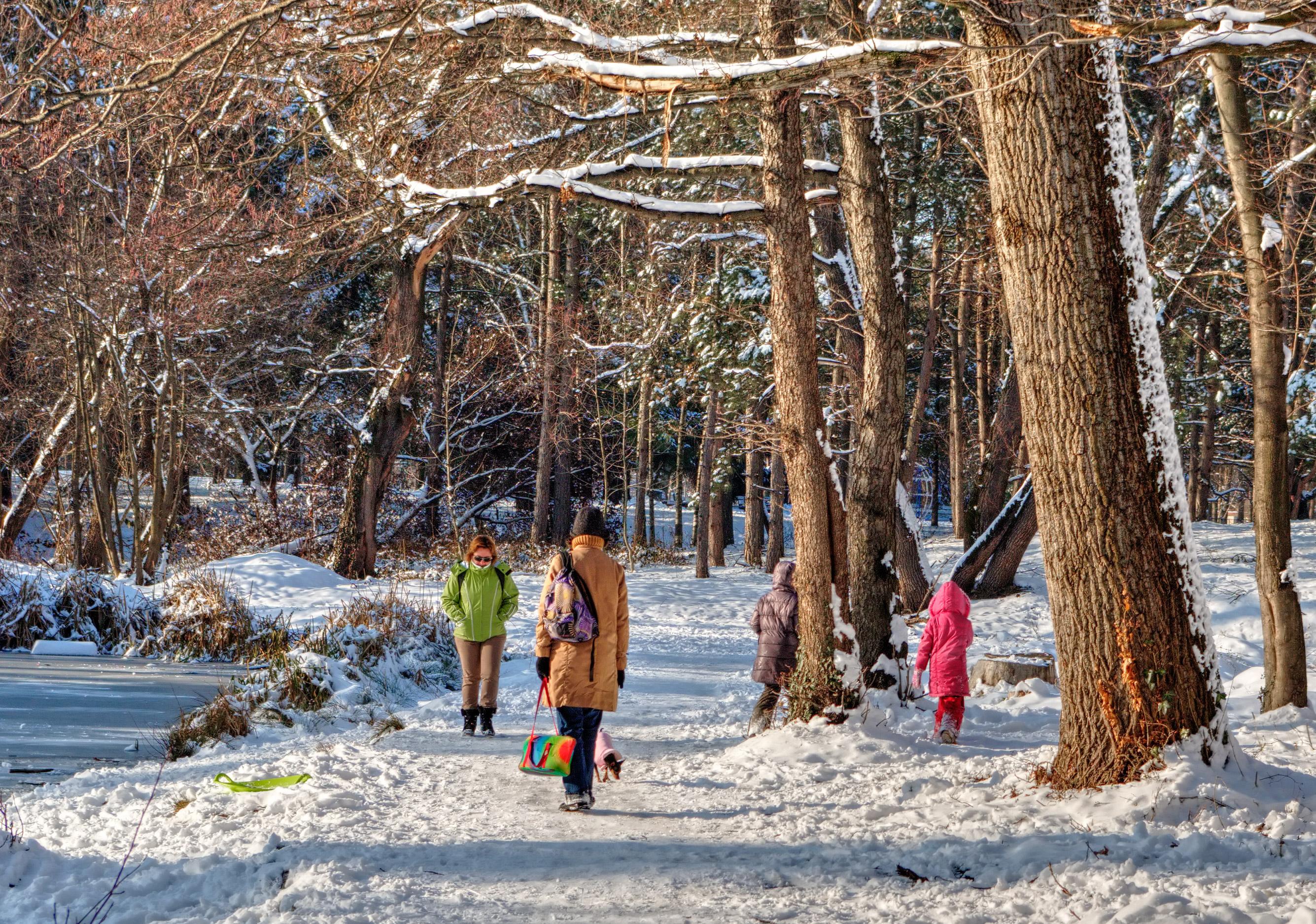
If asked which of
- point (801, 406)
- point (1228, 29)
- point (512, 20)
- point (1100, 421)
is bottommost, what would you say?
point (1100, 421)

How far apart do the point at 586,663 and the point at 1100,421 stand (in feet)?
9.89

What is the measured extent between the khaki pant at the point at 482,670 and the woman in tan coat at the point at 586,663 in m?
2.18

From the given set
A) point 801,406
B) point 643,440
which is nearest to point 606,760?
point 801,406

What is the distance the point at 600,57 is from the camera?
6512 millimetres

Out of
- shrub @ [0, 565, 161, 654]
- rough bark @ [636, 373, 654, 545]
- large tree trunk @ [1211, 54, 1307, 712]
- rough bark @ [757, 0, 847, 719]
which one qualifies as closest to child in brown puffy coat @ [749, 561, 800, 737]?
rough bark @ [757, 0, 847, 719]

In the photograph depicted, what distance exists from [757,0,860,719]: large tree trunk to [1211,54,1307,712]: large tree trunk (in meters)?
3.07

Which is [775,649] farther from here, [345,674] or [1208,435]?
[1208,435]

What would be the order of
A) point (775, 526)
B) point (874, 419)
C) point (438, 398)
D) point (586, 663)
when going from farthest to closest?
1. point (438, 398)
2. point (775, 526)
3. point (874, 419)
4. point (586, 663)

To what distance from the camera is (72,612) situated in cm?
1425

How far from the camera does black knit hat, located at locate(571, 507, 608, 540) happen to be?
21.0ft

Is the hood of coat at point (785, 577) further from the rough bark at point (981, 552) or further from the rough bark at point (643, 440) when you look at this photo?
the rough bark at point (643, 440)

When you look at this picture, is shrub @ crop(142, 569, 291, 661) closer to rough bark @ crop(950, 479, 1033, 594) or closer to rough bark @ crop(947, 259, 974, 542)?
rough bark @ crop(950, 479, 1033, 594)

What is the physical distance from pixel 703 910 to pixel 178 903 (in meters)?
2.21

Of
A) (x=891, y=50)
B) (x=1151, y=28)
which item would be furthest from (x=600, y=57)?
(x=1151, y=28)
